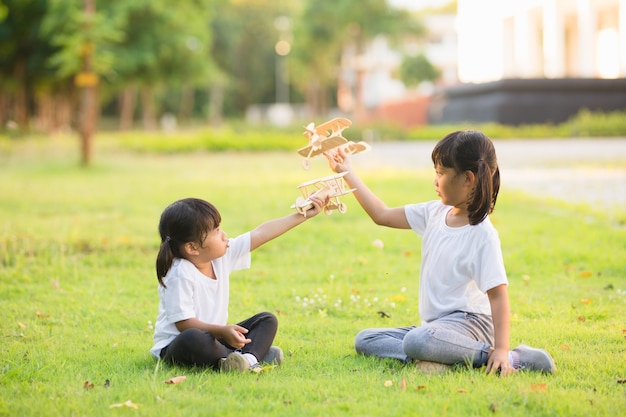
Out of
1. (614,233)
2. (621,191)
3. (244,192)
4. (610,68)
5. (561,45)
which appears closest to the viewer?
(614,233)

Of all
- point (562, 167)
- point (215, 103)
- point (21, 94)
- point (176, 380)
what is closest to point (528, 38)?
point (21, 94)

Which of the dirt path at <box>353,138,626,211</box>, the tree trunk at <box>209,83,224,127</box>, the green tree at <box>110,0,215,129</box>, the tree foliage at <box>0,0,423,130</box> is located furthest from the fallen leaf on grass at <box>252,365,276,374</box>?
the tree trunk at <box>209,83,224,127</box>

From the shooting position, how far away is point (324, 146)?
4.08 meters

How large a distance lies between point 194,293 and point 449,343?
1185mm

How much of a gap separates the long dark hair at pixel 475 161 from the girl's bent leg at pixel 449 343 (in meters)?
0.48

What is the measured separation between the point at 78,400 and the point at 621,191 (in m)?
9.37

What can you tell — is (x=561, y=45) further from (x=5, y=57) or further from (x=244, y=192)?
(x=244, y=192)

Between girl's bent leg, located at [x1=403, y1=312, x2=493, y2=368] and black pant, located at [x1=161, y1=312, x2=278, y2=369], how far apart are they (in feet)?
2.21

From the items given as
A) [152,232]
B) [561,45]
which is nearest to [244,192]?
[152,232]

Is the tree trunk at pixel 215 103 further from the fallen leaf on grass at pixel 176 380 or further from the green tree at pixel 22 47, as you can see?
the fallen leaf on grass at pixel 176 380

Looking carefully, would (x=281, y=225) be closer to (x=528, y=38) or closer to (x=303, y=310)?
(x=303, y=310)

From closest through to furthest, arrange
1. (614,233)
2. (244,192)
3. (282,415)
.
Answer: (282,415) → (614,233) → (244,192)

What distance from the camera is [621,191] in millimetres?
11195

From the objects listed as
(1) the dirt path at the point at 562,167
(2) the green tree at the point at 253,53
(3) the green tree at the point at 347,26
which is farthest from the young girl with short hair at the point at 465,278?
(2) the green tree at the point at 253,53
